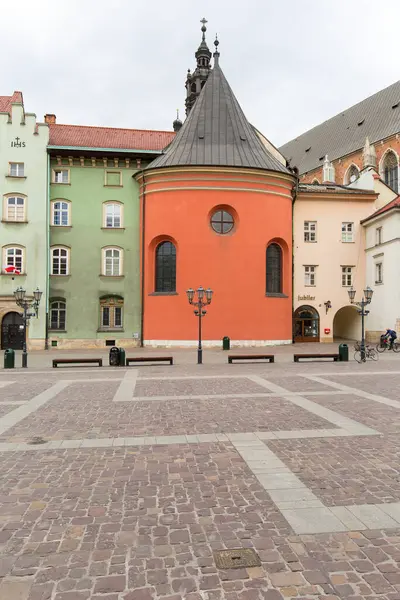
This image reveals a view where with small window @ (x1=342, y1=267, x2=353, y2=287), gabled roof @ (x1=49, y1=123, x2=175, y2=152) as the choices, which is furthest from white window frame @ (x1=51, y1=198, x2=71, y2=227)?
small window @ (x1=342, y1=267, x2=353, y2=287)

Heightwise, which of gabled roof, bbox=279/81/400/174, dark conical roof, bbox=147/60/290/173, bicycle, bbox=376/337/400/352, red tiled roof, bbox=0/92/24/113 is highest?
gabled roof, bbox=279/81/400/174

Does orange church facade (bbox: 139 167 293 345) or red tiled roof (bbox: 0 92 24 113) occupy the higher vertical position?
red tiled roof (bbox: 0 92 24 113)

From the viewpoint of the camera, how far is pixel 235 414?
9414mm

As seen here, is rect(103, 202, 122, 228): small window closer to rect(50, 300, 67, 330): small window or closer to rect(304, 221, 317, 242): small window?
rect(50, 300, 67, 330): small window

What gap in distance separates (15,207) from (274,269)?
1882 centimetres

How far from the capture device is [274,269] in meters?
32.2

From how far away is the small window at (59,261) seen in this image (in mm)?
30984

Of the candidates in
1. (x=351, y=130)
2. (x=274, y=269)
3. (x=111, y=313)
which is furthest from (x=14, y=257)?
(x=351, y=130)

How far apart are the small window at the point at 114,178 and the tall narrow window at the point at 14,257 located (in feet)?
25.6

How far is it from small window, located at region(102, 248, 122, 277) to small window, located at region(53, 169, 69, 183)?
5799 millimetres

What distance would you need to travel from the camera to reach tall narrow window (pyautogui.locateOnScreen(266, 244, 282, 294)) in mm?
31953

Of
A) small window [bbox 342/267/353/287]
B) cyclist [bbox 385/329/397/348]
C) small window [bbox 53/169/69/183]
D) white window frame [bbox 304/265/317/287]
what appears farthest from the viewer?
small window [bbox 342/267/353/287]

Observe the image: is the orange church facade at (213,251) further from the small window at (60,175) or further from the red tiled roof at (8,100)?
the red tiled roof at (8,100)

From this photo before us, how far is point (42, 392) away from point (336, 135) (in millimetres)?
54288
